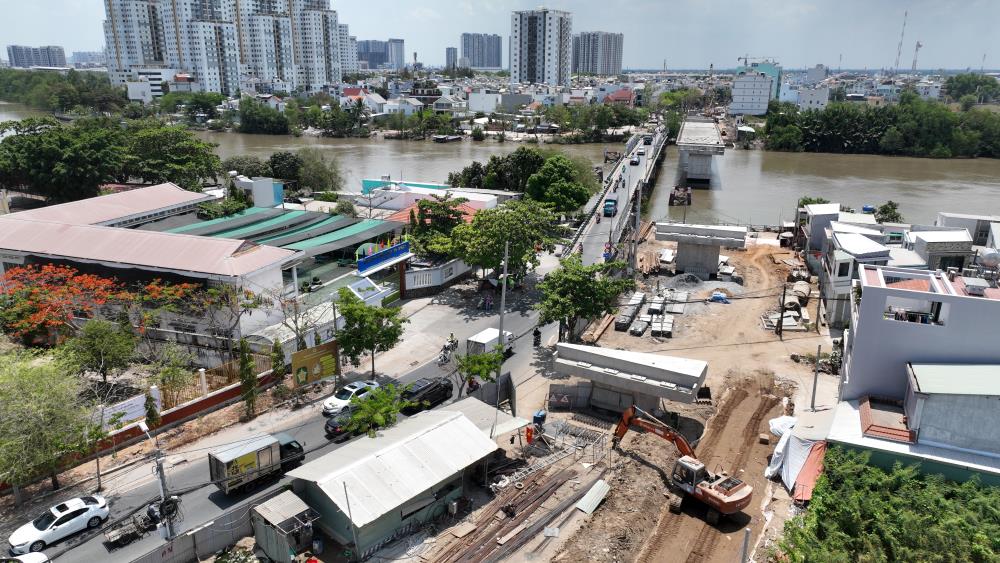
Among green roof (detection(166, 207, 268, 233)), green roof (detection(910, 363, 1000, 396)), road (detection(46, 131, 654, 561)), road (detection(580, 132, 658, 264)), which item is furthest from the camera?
road (detection(580, 132, 658, 264))

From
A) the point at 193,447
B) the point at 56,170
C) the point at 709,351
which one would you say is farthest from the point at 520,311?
the point at 56,170

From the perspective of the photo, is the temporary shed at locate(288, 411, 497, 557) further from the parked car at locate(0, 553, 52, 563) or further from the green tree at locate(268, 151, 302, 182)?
the green tree at locate(268, 151, 302, 182)

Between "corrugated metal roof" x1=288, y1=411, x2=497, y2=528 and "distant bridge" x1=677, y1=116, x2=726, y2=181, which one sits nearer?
"corrugated metal roof" x1=288, y1=411, x2=497, y2=528

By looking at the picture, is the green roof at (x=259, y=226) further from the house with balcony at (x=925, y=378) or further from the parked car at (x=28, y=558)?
the house with balcony at (x=925, y=378)

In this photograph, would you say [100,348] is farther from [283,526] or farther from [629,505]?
[629,505]

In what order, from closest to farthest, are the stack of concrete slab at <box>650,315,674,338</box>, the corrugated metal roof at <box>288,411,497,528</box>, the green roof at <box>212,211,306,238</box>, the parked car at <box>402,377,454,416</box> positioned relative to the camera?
the corrugated metal roof at <box>288,411,497,528</box> → the parked car at <box>402,377,454,416</box> → the stack of concrete slab at <box>650,315,674,338</box> → the green roof at <box>212,211,306,238</box>

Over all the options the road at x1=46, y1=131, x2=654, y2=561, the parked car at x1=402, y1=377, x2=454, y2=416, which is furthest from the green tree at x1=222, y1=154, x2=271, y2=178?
the parked car at x1=402, y1=377, x2=454, y2=416

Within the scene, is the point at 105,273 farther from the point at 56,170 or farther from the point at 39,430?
the point at 56,170
